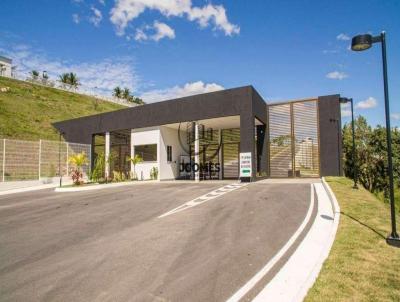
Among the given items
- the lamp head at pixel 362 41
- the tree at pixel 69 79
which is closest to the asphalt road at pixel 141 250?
the lamp head at pixel 362 41

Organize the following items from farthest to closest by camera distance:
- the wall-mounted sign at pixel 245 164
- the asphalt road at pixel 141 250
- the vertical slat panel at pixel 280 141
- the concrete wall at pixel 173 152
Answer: the concrete wall at pixel 173 152
the vertical slat panel at pixel 280 141
the wall-mounted sign at pixel 245 164
the asphalt road at pixel 141 250

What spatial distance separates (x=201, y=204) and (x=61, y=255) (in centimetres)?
543

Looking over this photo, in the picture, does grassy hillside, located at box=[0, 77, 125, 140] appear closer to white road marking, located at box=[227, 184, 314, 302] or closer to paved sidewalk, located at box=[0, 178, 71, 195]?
paved sidewalk, located at box=[0, 178, 71, 195]

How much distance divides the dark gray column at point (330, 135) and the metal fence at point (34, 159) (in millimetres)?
17980

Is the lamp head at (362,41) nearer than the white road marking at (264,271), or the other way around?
the white road marking at (264,271)

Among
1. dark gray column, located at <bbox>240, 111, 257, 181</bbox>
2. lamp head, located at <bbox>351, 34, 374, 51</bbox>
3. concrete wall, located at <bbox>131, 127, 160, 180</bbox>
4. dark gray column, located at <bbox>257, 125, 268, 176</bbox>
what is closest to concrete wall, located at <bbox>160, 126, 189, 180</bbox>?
concrete wall, located at <bbox>131, 127, 160, 180</bbox>

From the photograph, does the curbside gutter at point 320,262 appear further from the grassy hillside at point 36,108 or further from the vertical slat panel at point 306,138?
the grassy hillside at point 36,108

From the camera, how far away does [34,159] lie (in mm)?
21031

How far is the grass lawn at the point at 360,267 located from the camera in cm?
348

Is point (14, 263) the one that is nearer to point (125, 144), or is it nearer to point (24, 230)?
point (24, 230)

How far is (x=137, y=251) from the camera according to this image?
17.5 ft

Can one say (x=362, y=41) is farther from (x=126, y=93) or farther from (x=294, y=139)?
(x=126, y=93)

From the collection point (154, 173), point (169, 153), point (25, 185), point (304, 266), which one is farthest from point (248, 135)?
point (25, 185)

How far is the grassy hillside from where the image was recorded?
104ft
